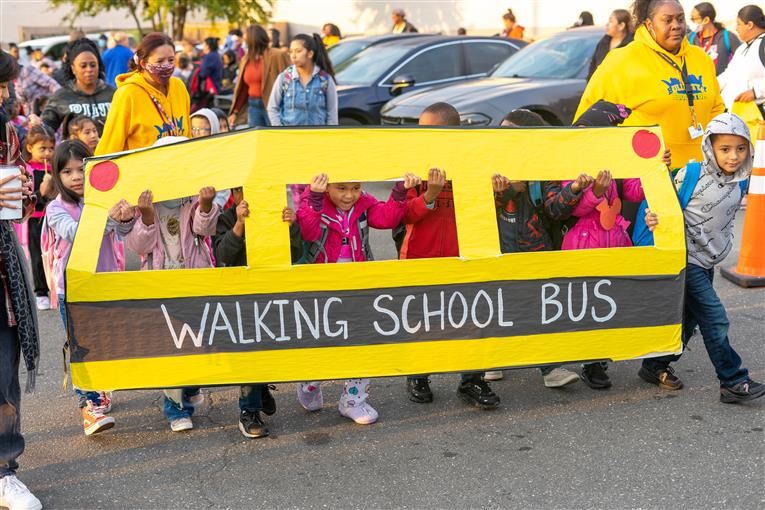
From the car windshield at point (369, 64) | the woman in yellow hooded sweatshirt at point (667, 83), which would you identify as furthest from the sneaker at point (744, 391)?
the car windshield at point (369, 64)

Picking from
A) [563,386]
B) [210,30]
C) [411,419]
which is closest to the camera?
[411,419]

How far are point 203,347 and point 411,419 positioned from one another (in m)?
1.13

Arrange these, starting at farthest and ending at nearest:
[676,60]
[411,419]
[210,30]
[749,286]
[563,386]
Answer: [210,30] < [749,286] < [676,60] < [563,386] < [411,419]

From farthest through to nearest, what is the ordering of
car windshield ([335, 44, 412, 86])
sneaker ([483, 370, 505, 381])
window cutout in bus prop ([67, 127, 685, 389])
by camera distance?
car windshield ([335, 44, 412, 86]) → sneaker ([483, 370, 505, 381]) → window cutout in bus prop ([67, 127, 685, 389])

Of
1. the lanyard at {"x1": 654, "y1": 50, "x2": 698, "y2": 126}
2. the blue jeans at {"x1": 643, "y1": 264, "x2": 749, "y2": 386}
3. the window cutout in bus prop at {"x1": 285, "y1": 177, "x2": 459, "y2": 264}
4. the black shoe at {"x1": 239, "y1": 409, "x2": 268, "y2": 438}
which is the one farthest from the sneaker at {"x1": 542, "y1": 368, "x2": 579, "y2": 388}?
the lanyard at {"x1": 654, "y1": 50, "x2": 698, "y2": 126}

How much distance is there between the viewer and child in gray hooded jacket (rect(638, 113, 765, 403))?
448cm

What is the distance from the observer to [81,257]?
3879 millimetres

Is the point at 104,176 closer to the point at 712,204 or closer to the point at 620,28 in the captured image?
the point at 712,204

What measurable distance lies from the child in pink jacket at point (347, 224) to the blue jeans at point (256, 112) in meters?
6.10

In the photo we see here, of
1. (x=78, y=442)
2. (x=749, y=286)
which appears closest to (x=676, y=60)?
(x=749, y=286)

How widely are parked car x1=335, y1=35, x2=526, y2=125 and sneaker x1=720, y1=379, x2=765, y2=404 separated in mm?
7401

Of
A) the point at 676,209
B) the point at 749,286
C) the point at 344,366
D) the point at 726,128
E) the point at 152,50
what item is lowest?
the point at 749,286

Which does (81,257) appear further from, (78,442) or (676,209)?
(676,209)

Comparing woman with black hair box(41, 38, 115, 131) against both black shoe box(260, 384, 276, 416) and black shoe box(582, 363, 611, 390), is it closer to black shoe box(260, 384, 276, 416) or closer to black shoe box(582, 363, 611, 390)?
black shoe box(260, 384, 276, 416)
